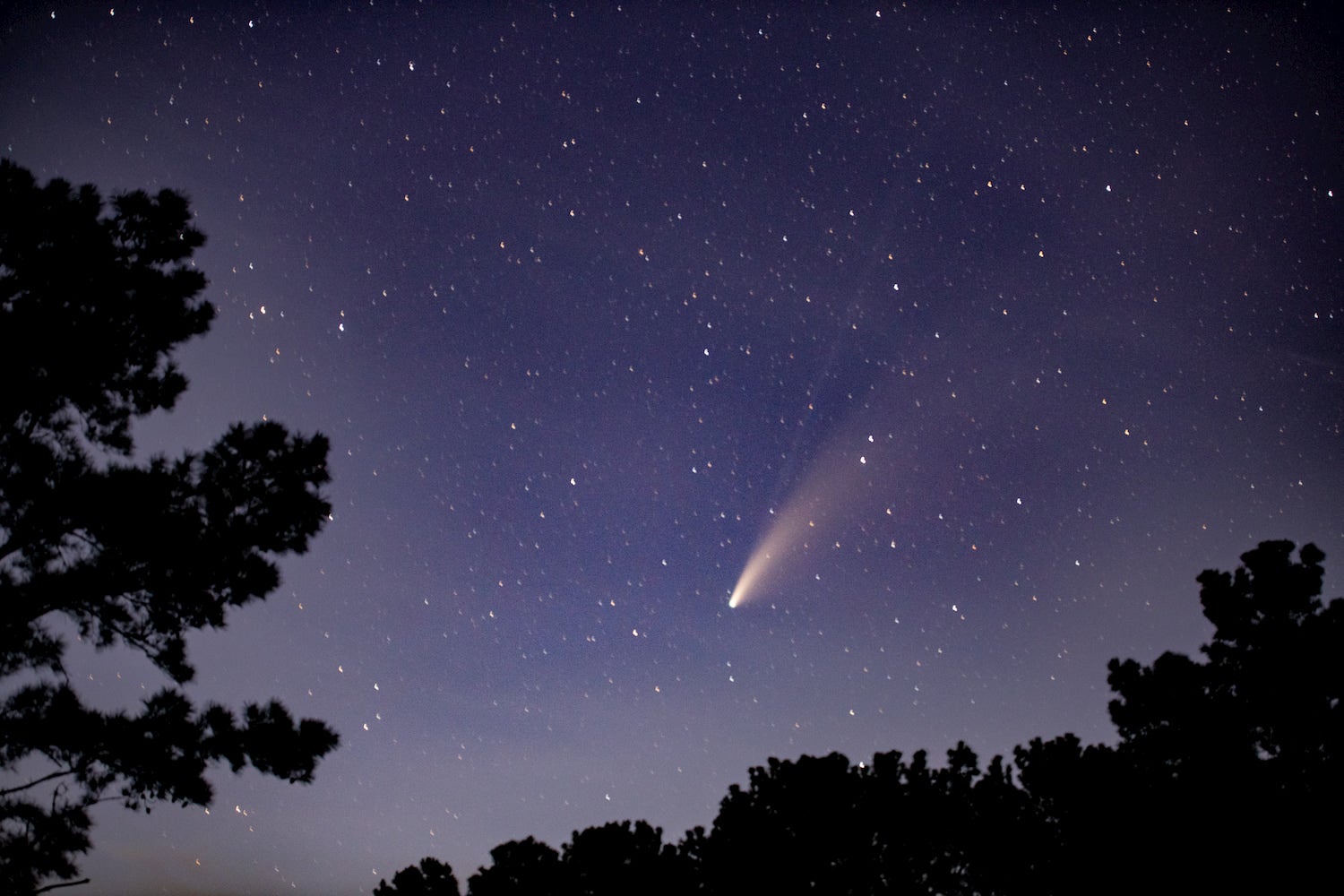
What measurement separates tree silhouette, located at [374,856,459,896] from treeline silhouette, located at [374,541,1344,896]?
4.19 metres

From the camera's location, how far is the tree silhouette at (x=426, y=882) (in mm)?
17359

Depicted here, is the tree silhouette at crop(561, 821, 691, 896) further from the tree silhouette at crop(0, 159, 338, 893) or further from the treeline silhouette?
the tree silhouette at crop(0, 159, 338, 893)

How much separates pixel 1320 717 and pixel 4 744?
56.7 feet

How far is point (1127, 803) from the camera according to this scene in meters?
10.8

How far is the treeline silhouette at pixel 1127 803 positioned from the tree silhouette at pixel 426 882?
4.19 m

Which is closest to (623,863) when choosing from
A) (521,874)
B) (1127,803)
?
(521,874)

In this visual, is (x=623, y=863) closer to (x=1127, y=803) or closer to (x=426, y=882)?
(x=426, y=882)

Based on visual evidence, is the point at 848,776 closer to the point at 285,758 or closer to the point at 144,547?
the point at 285,758

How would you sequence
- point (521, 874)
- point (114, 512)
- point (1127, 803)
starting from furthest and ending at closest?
point (521, 874)
point (1127, 803)
point (114, 512)

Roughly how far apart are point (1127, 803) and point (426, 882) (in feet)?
53.9

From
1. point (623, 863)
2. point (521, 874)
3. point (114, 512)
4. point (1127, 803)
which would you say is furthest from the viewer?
point (521, 874)

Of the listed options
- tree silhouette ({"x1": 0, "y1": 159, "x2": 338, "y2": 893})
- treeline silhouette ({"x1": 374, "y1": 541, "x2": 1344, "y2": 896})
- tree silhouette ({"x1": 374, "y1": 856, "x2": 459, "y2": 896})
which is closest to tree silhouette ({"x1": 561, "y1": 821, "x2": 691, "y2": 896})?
treeline silhouette ({"x1": 374, "y1": 541, "x2": 1344, "y2": 896})

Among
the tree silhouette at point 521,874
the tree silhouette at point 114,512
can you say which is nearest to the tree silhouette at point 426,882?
the tree silhouette at point 521,874

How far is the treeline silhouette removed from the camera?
983 centimetres
